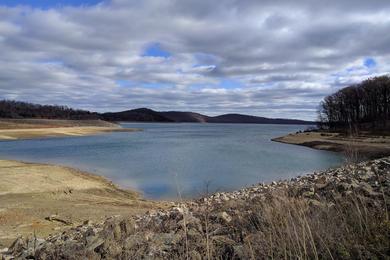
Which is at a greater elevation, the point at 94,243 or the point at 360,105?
the point at 360,105

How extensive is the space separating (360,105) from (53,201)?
99.4m

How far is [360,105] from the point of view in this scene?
107 m

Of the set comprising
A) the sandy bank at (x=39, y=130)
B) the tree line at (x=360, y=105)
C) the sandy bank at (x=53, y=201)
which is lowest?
the sandy bank at (x=53, y=201)

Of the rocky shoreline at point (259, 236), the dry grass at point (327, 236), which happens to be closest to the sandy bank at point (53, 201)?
the rocky shoreline at point (259, 236)

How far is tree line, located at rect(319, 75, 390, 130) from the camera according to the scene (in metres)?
97.2

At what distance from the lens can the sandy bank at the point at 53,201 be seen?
13.4 meters

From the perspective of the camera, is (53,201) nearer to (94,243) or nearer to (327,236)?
(94,243)

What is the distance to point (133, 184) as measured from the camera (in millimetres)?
25516

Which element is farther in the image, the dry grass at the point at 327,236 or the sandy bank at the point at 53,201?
the sandy bank at the point at 53,201

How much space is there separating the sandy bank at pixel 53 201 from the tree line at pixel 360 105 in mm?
75774

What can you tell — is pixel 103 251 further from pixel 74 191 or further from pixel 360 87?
pixel 360 87

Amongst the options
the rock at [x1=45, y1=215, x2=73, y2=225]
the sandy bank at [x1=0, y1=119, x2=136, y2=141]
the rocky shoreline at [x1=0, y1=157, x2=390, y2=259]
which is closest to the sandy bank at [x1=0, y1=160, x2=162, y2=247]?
the rock at [x1=45, y1=215, x2=73, y2=225]

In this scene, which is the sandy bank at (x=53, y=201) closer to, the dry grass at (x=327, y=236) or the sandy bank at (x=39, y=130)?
the dry grass at (x=327, y=236)

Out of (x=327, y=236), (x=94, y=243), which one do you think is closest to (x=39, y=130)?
(x=94, y=243)
